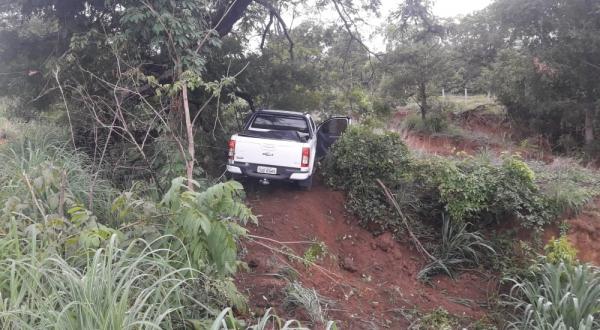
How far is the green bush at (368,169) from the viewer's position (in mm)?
8656

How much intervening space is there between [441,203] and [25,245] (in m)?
6.65

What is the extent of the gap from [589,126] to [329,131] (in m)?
8.50

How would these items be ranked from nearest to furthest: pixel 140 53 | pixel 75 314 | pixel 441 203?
pixel 75 314, pixel 140 53, pixel 441 203

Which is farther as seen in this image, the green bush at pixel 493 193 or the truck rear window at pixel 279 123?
the truck rear window at pixel 279 123

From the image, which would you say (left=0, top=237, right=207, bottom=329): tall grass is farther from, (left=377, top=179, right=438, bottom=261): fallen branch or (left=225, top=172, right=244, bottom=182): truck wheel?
(left=377, top=179, right=438, bottom=261): fallen branch

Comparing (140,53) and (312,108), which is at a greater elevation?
(140,53)

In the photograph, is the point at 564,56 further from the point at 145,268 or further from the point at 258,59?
the point at 145,268

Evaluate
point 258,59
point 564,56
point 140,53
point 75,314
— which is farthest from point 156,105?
point 564,56

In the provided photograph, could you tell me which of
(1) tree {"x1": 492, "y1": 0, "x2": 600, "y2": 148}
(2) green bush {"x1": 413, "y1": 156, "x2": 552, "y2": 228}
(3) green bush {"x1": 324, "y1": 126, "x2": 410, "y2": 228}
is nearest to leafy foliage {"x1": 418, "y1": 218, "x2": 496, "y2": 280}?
(2) green bush {"x1": 413, "y1": 156, "x2": 552, "y2": 228}

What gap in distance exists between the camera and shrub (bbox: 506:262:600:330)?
17.3ft

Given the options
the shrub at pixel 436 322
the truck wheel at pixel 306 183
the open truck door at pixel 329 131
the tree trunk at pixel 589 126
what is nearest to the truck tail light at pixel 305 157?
the truck wheel at pixel 306 183

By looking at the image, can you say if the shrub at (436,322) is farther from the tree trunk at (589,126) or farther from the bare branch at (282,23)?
the tree trunk at (589,126)

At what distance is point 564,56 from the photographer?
42.0 feet

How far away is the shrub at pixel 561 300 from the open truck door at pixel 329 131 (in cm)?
500
